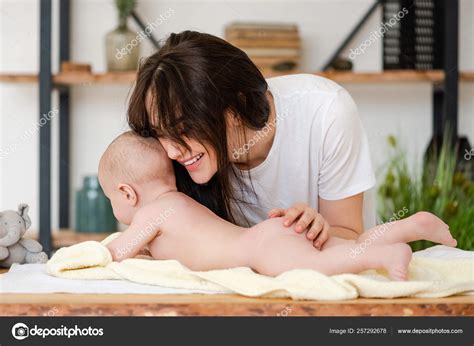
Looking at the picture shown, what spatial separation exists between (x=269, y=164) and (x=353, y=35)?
1845 millimetres

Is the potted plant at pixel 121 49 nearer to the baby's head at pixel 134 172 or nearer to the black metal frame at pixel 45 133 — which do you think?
the black metal frame at pixel 45 133

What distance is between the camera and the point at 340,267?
1.25 m

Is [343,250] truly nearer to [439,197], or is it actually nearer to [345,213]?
[345,213]

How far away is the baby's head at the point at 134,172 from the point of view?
1.53 meters

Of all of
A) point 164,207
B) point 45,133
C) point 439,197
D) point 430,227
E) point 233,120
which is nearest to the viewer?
point 430,227

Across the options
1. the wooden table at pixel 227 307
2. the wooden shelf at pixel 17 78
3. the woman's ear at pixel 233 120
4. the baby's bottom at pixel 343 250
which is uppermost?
the woman's ear at pixel 233 120

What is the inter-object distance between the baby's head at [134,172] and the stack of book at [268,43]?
1.68 meters

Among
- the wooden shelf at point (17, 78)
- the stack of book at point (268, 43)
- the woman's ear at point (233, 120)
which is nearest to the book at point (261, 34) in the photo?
the stack of book at point (268, 43)

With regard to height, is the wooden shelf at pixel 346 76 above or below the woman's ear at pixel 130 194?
above

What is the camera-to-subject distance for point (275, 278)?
1.20 metres

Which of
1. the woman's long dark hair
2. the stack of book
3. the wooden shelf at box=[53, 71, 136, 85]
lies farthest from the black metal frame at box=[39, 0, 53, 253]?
the woman's long dark hair

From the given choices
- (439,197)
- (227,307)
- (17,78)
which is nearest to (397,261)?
(227,307)

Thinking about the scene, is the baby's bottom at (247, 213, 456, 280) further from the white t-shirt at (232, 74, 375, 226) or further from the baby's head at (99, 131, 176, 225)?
the white t-shirt at (232, 74, 375, 226)

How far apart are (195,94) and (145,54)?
207 centimetres
